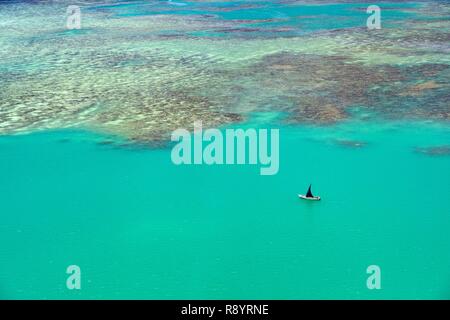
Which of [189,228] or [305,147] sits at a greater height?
[305,147]

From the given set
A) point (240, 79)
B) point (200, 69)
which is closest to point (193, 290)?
point (240, 79)
